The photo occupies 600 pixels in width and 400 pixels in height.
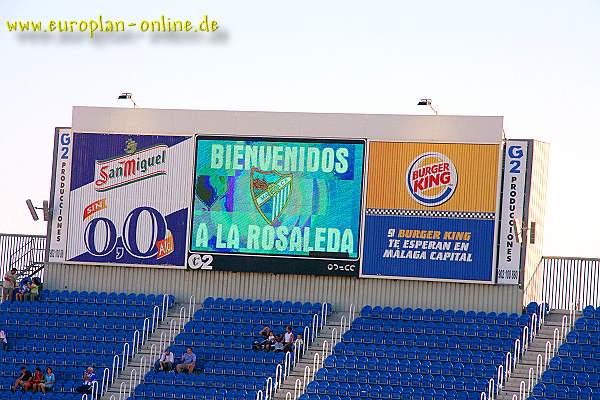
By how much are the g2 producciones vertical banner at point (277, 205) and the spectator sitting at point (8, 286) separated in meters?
4.90

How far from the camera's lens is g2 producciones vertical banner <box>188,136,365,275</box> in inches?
1575

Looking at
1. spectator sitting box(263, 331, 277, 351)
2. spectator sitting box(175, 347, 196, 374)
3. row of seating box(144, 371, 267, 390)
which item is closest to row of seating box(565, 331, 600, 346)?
spectator sitting box(263, 331, 277, 351)

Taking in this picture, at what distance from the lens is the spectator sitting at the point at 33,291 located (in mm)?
41438

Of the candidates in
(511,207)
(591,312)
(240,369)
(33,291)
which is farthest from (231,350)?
(591,312)

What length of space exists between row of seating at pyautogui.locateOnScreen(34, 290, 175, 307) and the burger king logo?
689cm

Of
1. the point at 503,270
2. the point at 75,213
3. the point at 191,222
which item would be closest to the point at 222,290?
the point at 191,222

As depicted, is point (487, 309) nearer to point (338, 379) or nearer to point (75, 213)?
point (338, 379)

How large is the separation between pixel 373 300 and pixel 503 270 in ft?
11.0

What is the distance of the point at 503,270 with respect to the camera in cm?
3912

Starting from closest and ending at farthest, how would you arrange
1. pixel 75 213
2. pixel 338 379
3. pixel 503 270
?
pixel 338 379 < pixel 503 270 < pixel 75 213

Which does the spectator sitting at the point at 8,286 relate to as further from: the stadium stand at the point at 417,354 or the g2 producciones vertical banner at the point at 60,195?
the stadium stand at the point at 417,354

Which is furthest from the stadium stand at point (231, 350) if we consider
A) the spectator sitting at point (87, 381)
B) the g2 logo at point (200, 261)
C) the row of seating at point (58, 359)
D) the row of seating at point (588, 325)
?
the row of seating at point (588, 325)

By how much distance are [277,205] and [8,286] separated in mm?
7525

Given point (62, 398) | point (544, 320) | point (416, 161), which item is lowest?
point (62, 398)
